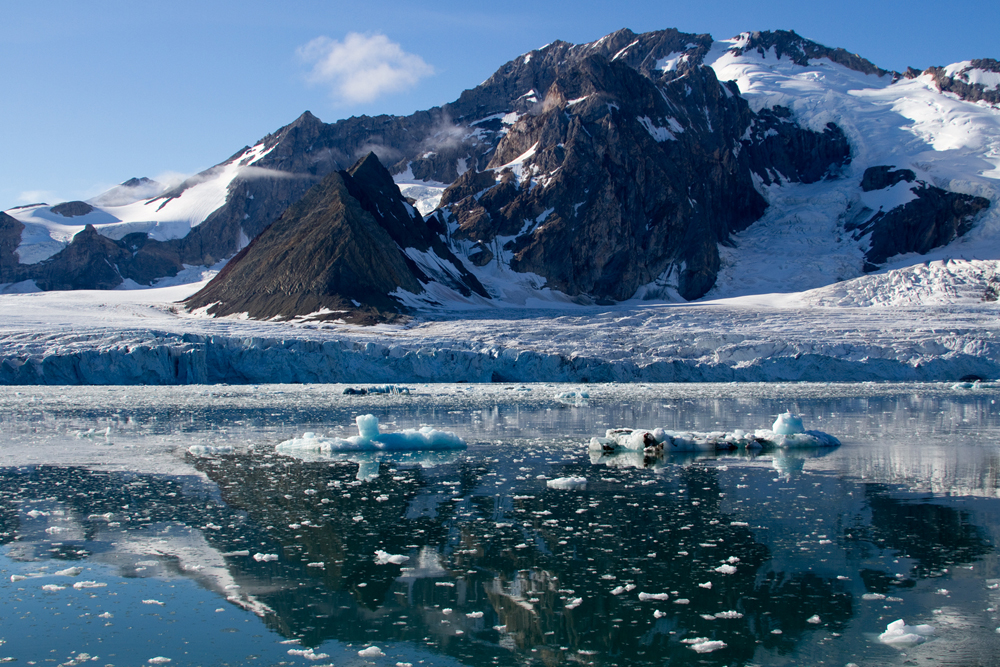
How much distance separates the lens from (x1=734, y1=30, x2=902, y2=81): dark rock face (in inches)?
4675

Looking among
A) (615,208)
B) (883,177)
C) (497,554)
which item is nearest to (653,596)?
(497,554)

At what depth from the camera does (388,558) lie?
7.53m

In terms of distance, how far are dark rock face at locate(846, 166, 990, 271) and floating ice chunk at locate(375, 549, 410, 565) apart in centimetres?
7552

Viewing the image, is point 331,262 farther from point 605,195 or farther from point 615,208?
point 615,208

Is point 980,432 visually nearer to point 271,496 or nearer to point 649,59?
point 271,496

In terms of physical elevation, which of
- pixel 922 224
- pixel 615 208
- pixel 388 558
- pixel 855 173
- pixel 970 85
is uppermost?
pixel 970 85

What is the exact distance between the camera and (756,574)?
278 inches

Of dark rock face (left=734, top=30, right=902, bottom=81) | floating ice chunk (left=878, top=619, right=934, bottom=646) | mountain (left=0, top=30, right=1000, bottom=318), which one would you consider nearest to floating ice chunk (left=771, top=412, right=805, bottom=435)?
floating ice chunk (left=878, top=619, right=934, bottom=646)

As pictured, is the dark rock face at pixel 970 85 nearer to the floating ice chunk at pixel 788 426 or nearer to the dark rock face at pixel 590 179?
the dark rock face at pixel 590 179

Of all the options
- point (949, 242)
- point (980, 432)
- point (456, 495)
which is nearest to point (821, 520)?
point (456, 495)

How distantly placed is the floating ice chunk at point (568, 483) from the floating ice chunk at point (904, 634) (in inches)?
219

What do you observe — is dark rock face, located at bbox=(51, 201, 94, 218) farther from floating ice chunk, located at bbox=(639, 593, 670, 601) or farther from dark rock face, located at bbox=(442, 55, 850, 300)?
floating ice chunk, located at bbox=(639, 593, 670, 601)

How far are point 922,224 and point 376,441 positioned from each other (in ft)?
251

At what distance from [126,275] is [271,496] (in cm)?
10152
